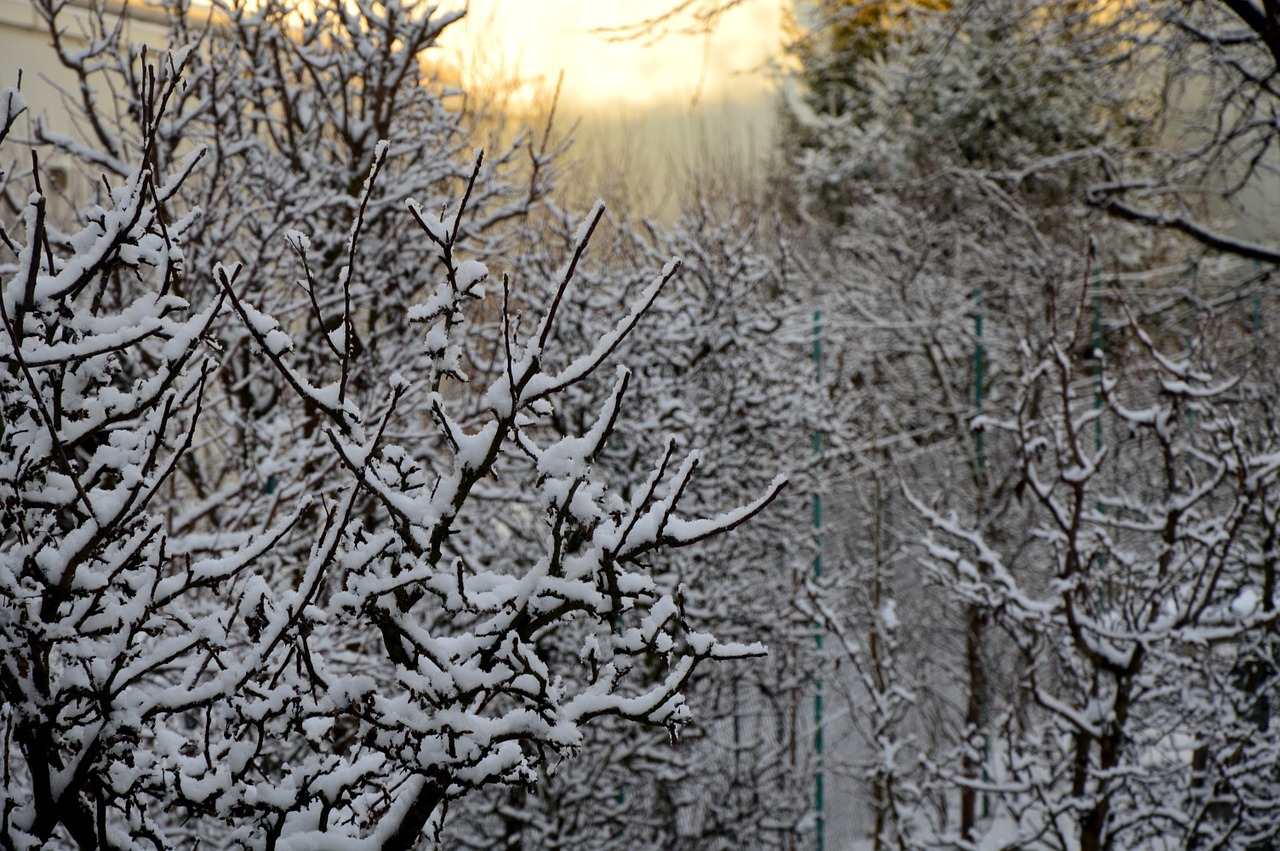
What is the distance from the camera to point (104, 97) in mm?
12844

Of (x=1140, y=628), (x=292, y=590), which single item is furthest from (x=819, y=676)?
(x=292, y=590)

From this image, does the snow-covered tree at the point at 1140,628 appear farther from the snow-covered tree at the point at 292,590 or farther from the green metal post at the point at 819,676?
the green metal post at the point at 819,676

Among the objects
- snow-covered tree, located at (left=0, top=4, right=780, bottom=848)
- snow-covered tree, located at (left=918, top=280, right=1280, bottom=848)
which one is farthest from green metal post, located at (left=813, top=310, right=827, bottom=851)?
snow-covered tree, located at (left=0, top=4, right=780, bottom=848)

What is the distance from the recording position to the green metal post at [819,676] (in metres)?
7.98

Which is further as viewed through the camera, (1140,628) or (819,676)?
(819,676)

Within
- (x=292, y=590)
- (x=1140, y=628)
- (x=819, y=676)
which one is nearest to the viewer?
(x=292, y=590)

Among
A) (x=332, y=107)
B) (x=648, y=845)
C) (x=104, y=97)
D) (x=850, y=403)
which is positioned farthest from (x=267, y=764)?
(x=104, y=97)

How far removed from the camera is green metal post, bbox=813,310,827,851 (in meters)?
7.98

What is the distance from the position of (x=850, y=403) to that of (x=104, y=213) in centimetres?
777

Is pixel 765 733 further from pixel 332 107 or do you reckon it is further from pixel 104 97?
pixel 104 97

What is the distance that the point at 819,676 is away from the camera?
8305mm

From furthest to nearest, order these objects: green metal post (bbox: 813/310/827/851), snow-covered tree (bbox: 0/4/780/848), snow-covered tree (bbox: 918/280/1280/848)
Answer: green metal post (bbox: 813/310/827/851) → snow-covered tree (bbox: 918/280/1280/848) → snow-covered tree (bbox: 0/4/780/848)

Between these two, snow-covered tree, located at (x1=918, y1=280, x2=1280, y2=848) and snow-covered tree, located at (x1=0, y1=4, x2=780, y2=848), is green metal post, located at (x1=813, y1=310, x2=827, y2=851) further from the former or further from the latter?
snow-covered tree, located at (x1=0, y1=4, x2=780, y2=848)

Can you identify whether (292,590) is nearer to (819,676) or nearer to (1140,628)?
(1140,628)
